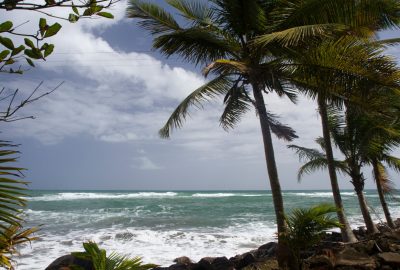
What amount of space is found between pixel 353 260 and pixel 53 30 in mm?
6378

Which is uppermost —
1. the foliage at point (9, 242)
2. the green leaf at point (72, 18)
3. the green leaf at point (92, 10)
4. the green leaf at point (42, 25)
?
the green leaf at point (92, 10)

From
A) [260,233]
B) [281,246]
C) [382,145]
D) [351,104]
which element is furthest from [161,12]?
[260,233]

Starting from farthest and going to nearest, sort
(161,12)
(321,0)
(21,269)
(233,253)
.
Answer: (233,253) < (21,269) < (161,12) < (321,0)

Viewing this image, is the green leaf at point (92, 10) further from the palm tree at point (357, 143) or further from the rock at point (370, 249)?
the palm tree at point (357, 143)

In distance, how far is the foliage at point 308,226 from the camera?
588 centimetres

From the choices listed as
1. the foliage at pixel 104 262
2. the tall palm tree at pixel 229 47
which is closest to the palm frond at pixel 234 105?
the tall palm tree at pixel 229 47

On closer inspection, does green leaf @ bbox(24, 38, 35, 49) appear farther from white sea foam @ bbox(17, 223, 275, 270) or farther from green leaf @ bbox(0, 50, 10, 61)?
white sea foam @ bbox(17, 223, 275, 270)

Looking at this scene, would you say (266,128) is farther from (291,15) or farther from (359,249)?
(359,249)

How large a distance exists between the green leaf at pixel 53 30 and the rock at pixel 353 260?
620 cm

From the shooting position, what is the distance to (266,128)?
812 centimetres

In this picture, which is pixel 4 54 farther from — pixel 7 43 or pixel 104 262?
pixel 104 262

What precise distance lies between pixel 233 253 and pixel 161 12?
28.1 feet

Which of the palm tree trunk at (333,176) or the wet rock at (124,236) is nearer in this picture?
the palm tree trunk at (333,176)

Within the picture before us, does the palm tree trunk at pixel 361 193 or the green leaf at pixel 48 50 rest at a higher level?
the green leaf at pixel 48 50
